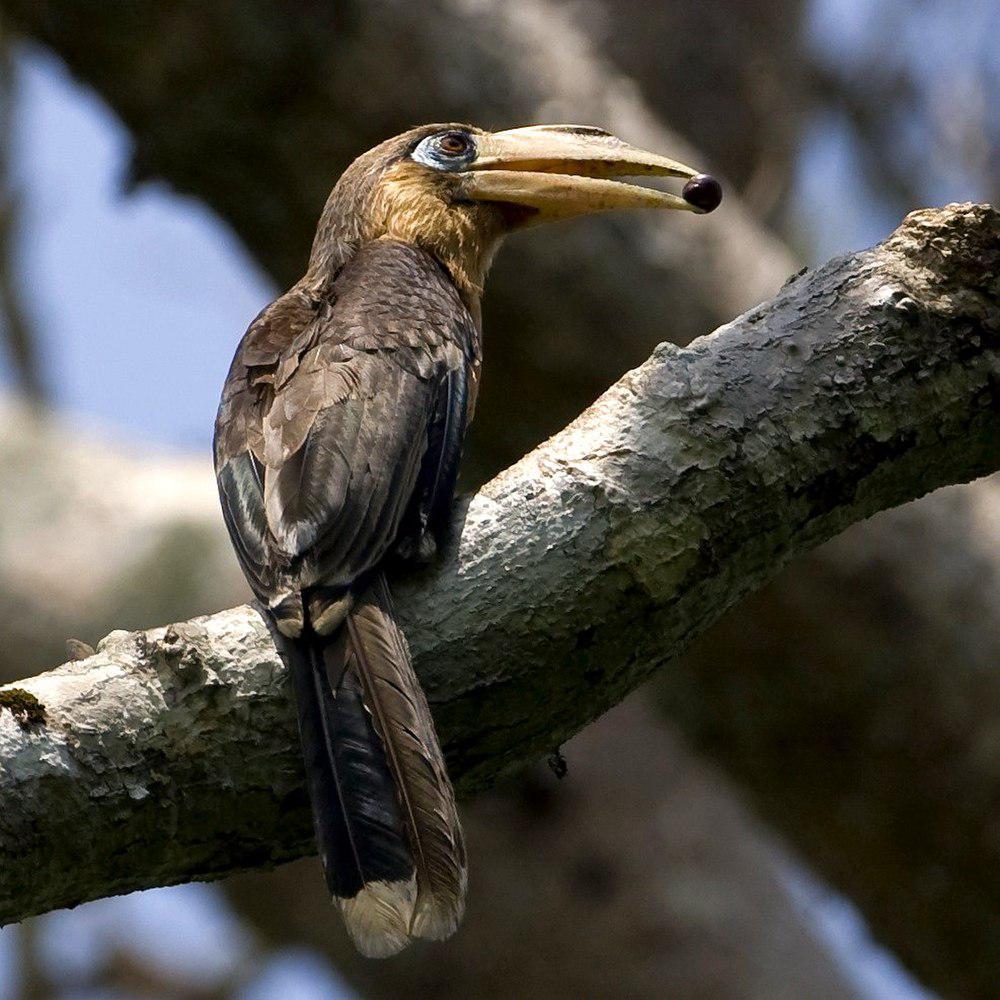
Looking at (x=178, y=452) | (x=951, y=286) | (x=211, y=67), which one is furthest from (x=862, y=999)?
(x=951, y=286)

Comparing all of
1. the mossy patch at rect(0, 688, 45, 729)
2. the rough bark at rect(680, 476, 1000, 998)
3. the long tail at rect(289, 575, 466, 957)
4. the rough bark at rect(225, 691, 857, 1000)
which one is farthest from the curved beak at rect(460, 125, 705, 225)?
the rough bark at rect(225, 691, 857, 1000)

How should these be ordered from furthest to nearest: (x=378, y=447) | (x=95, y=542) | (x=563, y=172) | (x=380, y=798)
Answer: (x=95, y=542), (x=563, y=172), (x=378, y=447), (x=380, y=798)

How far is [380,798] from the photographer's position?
8.46ft

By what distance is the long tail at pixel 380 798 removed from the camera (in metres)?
2.51

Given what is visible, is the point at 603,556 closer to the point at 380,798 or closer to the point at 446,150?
the point at 380,798

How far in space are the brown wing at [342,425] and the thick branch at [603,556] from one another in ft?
0.47

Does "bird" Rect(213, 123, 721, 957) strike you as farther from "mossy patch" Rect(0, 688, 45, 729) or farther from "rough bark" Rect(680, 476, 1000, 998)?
"rough bark" Rect(680, 476, 1000, 998)

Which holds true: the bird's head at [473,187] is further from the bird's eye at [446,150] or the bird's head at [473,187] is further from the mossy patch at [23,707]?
the mossy patch at [23,707]

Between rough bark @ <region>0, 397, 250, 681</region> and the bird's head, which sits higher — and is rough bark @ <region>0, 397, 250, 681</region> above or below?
above

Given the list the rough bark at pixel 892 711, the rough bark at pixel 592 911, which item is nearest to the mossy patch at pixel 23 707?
the rough bark at pixel 892 711

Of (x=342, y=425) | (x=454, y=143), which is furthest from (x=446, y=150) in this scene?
(x=342, y=425)

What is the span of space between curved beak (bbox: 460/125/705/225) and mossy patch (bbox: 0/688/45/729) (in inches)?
76.9

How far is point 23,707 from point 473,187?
7.54 ft

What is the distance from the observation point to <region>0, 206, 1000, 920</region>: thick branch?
255cm
